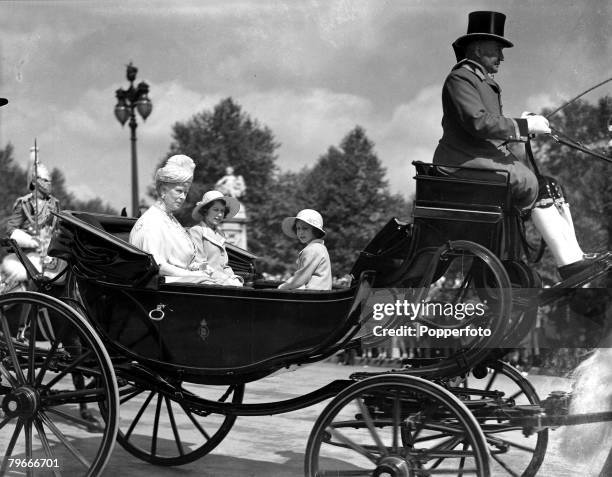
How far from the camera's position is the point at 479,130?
3434 millimetres

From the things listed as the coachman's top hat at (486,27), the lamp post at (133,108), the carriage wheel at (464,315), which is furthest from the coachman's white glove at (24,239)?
the coachman's top hat at (486,27)

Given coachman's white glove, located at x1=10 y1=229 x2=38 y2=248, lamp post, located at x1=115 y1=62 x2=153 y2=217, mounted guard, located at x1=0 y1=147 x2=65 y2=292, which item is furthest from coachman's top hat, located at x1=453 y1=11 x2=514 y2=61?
lamp post, located at x1=115 y1=62 x2=153 y2=217

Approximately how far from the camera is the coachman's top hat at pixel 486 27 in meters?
3.43

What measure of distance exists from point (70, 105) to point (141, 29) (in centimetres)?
84

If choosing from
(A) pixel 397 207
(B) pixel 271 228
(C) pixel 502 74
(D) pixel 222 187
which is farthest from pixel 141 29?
(A) pixel 397 207

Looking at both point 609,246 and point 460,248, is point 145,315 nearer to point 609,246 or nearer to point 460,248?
point 460,248

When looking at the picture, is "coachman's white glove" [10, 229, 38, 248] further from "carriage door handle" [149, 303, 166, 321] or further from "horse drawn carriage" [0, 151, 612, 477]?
"carriage door handle" [149, 303, 166, 321]

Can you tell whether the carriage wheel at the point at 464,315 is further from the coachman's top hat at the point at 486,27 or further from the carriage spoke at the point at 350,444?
the coachman's top hat at the point at 486,27

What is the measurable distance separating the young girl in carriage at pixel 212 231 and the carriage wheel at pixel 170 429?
0.74 metres

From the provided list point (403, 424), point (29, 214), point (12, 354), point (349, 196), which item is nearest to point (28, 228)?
point (29, 214)

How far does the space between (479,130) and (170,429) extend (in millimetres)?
3507

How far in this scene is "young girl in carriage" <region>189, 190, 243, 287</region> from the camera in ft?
15.8

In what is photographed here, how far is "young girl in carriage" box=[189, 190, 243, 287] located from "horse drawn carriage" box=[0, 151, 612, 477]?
0.56 meters

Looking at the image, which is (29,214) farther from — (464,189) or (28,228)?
(464,189)
